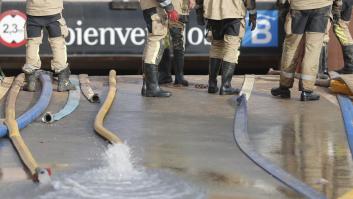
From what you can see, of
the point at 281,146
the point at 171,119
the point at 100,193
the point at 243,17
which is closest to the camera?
the point at 100,193

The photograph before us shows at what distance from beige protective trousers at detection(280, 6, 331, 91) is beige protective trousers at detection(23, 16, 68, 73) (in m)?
2.50

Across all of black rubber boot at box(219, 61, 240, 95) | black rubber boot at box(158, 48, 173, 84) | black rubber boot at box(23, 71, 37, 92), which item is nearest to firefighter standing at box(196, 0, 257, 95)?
black rubber boot at box(219, 61, 240, 95)

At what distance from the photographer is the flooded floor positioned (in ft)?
14.6

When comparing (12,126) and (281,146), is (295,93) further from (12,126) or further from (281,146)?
(12,126)

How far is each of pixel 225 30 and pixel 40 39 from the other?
6.77 ft

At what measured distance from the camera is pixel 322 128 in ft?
20.7

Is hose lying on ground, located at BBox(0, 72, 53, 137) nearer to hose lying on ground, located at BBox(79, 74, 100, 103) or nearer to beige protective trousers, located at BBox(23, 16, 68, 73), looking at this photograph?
beige protective trousers, located at BBox(23, 16, 68, 73)

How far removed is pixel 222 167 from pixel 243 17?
3248mm

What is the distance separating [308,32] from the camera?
298 inches

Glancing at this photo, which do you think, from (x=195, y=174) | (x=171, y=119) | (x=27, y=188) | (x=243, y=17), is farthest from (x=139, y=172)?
(x=243, y=17)

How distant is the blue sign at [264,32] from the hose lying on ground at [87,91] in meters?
2.63

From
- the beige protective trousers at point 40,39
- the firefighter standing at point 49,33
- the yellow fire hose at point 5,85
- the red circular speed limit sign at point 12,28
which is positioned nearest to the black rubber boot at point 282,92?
the firefighter standing at point 49,33

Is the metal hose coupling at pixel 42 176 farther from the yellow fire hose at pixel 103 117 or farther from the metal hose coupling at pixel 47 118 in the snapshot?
the metal hose coupling at pixel 47 118

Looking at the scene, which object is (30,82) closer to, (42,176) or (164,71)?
(164,71)
